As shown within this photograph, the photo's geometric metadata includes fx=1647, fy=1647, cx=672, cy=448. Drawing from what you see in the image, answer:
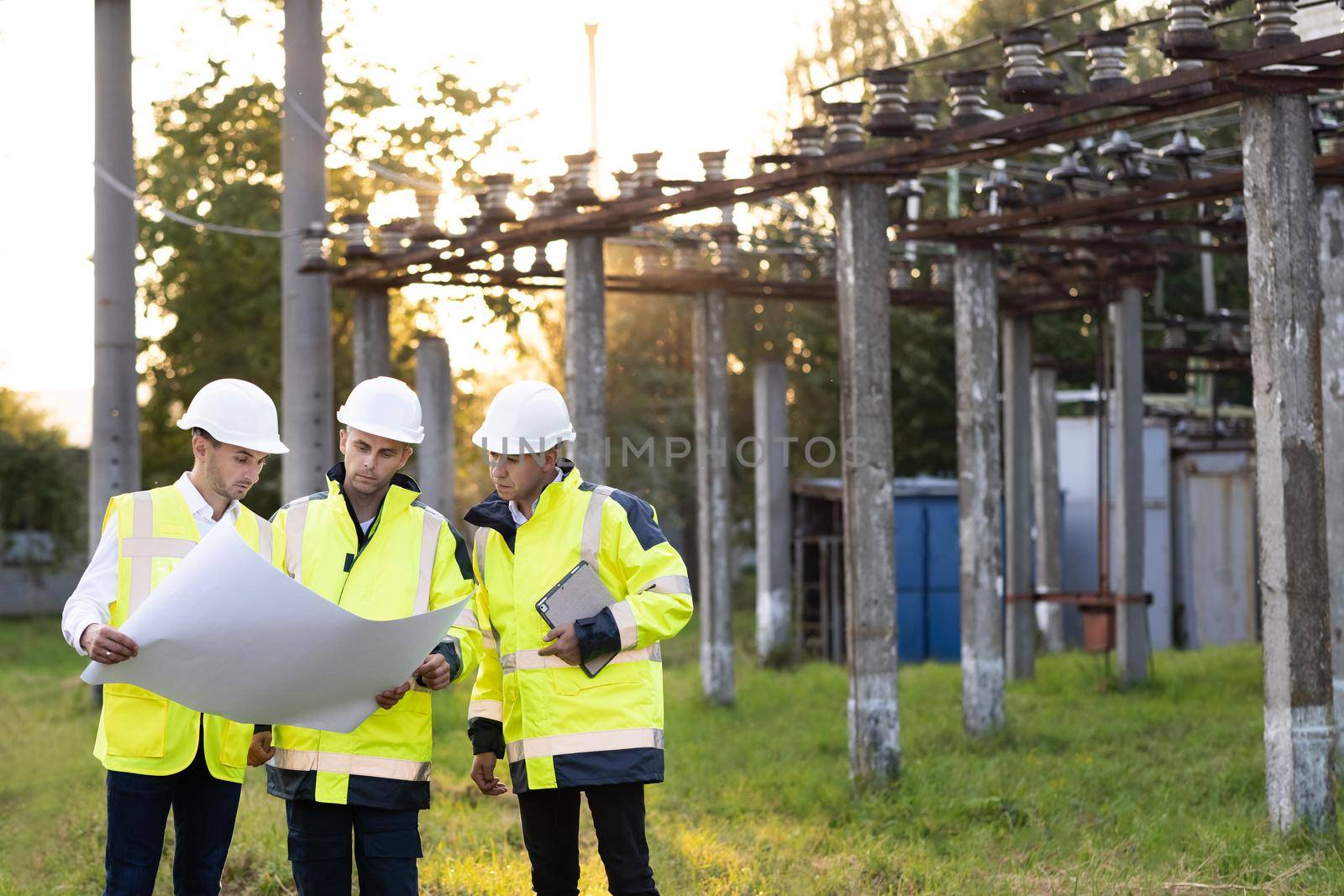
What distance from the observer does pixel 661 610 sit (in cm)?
458

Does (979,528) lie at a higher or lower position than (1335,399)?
lower

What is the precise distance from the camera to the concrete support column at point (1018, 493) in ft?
46.4

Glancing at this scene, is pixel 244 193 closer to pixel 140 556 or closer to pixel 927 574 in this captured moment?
pixel 927 574

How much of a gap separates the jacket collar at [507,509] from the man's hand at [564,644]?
353mm

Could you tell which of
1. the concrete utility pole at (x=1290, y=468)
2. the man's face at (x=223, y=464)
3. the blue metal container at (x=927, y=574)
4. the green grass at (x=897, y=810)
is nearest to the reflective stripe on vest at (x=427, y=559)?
the man's face at (x=223, y=464)

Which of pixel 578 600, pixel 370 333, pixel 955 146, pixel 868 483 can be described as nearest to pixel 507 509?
pixel 578 600

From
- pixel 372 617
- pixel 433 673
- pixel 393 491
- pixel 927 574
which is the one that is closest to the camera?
pixel 433 673

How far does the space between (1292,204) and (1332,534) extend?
8.48ft

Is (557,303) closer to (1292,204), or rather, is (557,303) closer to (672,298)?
(672,298)

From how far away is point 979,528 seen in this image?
456 inches

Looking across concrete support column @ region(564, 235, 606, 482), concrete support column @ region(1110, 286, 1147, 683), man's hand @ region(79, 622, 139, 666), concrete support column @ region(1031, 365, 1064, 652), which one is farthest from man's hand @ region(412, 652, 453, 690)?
concrete support column @ region(1031, 365, 1064, 652)

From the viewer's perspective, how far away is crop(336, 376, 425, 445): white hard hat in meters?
4.58

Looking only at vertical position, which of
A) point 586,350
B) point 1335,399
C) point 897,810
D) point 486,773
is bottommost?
point 897,810

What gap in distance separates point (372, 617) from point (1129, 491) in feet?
34.9
